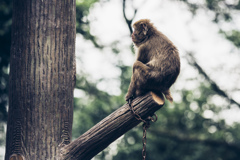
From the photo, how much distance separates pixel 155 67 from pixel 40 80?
1.31 meters

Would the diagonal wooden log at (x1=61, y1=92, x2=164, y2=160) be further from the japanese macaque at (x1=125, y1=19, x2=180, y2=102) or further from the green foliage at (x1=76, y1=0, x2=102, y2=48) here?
the green foliage at (x1=76, y1=0, x2=102, y2=48)

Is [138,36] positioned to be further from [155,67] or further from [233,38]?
[233,38]

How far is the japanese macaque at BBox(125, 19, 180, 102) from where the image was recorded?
11.4 ft

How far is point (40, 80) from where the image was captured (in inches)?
112

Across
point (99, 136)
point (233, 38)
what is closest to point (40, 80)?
point (99, 136)

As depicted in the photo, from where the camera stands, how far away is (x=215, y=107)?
530 inches

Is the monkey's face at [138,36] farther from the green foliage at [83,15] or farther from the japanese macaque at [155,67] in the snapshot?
the green foliage at [83,15]

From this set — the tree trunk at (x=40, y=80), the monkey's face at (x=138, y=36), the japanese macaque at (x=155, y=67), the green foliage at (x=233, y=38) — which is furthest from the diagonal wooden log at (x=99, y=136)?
the green foliage at (x=233, y=38)

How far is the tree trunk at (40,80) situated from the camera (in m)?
2.78

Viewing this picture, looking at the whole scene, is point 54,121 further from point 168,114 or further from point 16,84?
point 168,114

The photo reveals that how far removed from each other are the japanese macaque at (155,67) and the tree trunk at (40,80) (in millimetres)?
802

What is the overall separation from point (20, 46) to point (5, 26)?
3.61 m

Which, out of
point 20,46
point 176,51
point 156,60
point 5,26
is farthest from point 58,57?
point 5,26

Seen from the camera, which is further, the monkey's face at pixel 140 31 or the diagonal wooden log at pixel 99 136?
the monkey's face at pixel 140 31
